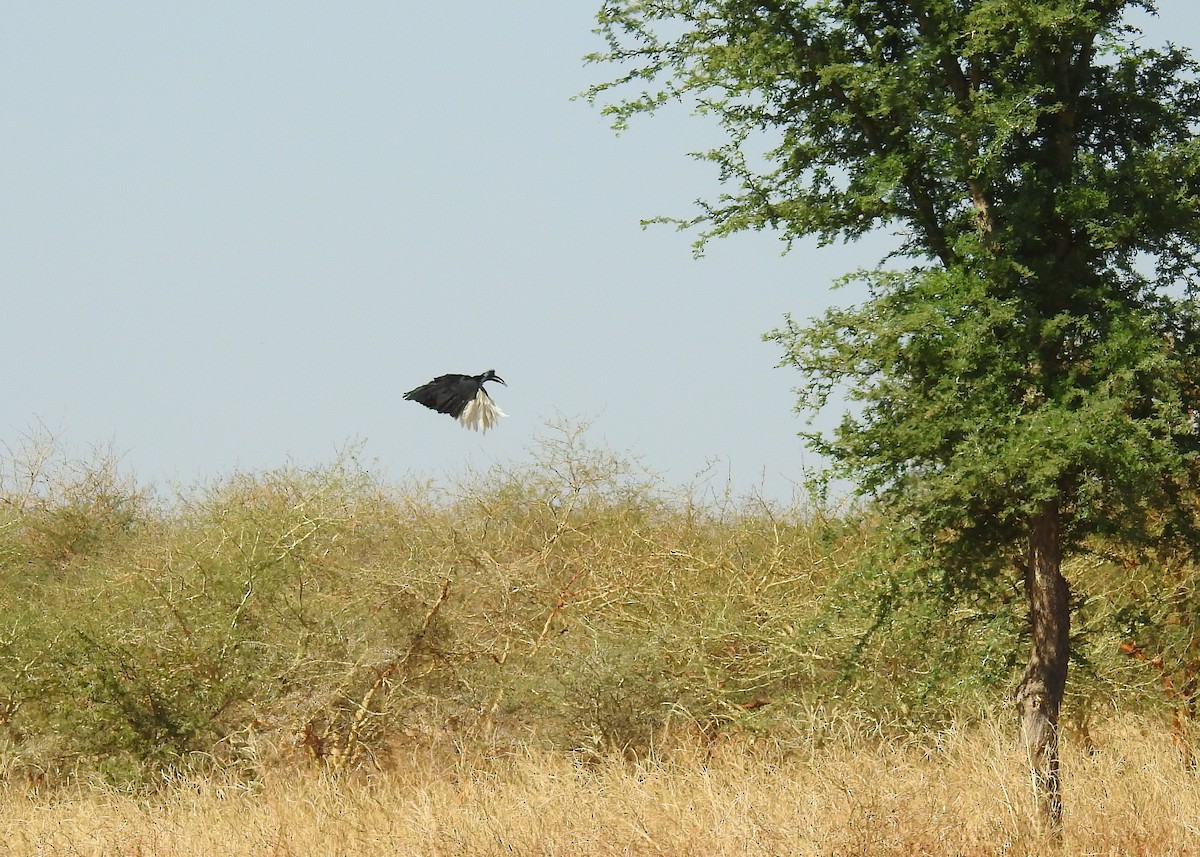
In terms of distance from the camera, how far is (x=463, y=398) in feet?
48.1

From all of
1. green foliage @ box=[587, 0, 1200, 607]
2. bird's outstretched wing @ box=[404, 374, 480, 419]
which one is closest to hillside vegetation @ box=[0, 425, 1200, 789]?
bird's outstretched wing @ box=[404, 374, 480, 419]

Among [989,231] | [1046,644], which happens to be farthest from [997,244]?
[1046,644]

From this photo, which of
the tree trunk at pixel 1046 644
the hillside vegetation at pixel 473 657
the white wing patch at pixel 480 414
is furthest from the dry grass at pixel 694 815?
the white wing patch at pixel 480 414

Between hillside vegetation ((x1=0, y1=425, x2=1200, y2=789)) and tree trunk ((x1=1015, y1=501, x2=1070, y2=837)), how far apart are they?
3285 millimetres

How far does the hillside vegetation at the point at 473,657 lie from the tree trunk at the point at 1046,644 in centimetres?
329

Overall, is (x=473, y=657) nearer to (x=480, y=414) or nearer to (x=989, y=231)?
(x=480, y=414)

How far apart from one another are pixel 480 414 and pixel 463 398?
392mm

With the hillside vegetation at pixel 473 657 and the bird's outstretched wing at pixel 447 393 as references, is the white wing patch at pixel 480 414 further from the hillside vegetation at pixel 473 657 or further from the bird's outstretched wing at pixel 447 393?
the hillside vegetation at pixel 473 657

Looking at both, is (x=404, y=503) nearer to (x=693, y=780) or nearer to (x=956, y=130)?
(x=693, y=780)

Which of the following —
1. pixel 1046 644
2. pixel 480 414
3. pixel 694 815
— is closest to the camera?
pixel 694 815

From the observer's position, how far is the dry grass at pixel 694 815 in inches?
312

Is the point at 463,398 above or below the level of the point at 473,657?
above

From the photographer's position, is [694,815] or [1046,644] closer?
[694,815]

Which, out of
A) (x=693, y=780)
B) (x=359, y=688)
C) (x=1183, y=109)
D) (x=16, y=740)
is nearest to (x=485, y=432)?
(x=359, y=688)
